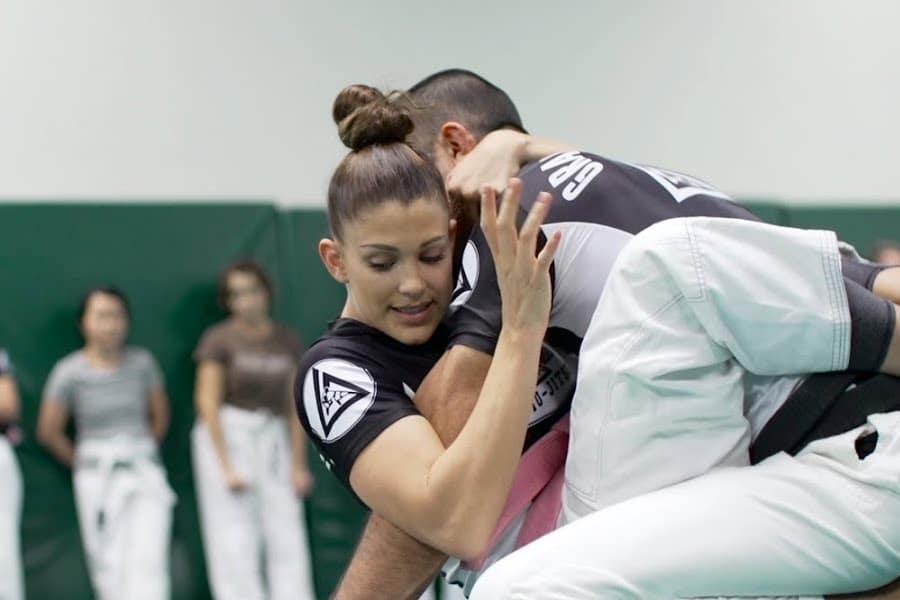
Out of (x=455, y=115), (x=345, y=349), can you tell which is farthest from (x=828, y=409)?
(x=455, y=115)

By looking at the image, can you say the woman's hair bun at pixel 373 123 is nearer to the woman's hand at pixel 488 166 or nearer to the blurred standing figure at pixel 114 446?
the woman's hand at pixel 488 166

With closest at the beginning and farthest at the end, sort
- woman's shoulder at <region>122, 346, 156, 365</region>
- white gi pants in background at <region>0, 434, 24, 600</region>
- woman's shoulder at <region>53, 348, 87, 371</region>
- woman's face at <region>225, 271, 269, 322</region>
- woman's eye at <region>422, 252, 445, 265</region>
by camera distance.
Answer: woman's eye at <region>422, 252, 445, 265</region> → white gi pants in background at <region>0, 434, 24, 600</region> → woman's shoulder at <region>53, 348, 87, 371</region> → woman's shoulder at <region>122, 346, 156, 365</region> → woman's face at <region>225, 271, 269, 322</region>

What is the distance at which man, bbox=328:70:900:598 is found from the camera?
1568 mm

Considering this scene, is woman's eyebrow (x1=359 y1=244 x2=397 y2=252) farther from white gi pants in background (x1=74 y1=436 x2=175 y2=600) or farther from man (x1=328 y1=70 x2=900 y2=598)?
white gi pants in background (x1=74 y1=436 x2=175 y2=600)

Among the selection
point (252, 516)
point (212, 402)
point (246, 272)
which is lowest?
point (252, 516)

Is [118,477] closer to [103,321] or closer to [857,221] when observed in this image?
[103,321]

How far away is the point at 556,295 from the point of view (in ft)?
5.46

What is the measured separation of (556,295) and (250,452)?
2809mm

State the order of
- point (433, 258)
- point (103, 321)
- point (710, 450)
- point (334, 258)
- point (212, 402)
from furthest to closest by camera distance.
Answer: point (212, 402) → point (103, 321) → point (334, 258) → point (433, 258) → point (710, 450)

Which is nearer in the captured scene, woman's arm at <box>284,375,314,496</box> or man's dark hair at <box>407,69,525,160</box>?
man's dark hair at <box>407,69,525,160</box>

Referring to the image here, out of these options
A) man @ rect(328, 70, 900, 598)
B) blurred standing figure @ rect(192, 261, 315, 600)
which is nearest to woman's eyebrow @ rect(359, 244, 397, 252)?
man @ rect(328, 70, 900, 598)

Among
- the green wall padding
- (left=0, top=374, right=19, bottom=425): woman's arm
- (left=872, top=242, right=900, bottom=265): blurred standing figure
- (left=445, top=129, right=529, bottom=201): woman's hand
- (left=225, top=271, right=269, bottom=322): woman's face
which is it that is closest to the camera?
(left=445, top=129, right=529, bottom=201): woman's hand

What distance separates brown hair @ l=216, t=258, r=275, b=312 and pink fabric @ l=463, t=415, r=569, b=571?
276 centimetres

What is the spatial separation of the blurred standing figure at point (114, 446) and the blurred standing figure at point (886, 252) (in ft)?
9.91
